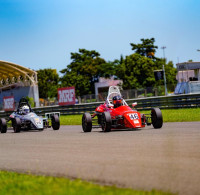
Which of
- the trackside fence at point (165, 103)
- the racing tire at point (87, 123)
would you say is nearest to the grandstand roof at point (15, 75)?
the trackside fence at point (165, 103)

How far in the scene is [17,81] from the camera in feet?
220

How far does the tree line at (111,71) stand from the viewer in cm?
6981

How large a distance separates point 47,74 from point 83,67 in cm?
2127

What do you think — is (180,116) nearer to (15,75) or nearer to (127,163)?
(127,163)

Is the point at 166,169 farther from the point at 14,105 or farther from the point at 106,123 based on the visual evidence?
the point at 14,105

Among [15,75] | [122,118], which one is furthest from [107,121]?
[15,75]

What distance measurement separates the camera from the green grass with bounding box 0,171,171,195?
5.23 meters

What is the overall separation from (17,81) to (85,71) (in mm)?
20239

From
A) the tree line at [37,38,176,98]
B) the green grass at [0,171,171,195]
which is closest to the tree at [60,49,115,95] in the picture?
the tree line at [37,38,176,98]

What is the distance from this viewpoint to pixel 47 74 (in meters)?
103

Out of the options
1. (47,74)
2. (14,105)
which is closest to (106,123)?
(14,105)

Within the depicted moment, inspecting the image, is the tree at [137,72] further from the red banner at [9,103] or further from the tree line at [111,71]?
the red banner at [9,103]

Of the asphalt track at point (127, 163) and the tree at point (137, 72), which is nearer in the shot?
the asphalt track at point (127, 163)

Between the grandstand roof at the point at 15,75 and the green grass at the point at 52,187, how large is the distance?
181 ft
